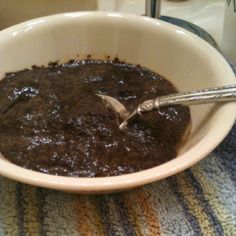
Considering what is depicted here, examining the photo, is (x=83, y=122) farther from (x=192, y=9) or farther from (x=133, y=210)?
(x=192, y=9)

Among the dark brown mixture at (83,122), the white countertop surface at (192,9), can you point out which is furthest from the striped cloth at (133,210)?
the white countertop surface at (192,9)

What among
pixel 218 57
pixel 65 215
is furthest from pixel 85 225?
pixel 218 57

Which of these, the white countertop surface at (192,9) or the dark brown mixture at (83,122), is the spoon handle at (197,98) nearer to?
the dark brown mixture at (83,122)

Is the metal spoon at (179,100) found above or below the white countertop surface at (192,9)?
above

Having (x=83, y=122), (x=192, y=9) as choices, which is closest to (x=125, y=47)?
(x=83, y=122)

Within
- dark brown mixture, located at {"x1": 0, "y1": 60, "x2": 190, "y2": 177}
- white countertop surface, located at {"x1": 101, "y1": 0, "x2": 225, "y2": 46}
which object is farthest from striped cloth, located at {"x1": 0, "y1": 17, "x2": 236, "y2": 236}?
white countertop surface, located at {"x1": 101, "y1": 0, "x2": 225, "y2": 46}

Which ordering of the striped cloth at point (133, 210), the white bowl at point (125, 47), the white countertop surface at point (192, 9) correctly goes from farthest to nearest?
the white countertop surface at point (192, 9)
the white bowl at point (125, 47)
the striped cloth at point (133, 210)

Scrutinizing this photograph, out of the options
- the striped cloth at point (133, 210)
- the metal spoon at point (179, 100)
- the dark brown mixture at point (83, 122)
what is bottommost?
the striped cloth at point (133, 210)

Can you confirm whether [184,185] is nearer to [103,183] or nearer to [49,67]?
[103,183]
